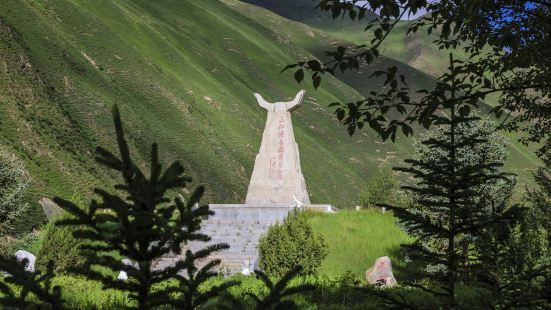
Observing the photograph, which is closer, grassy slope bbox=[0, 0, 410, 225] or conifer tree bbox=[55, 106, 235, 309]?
conifer tree bbox=[55, 106, 235, 309]

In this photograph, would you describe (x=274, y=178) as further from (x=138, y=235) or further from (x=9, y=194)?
(x=138, y=235)

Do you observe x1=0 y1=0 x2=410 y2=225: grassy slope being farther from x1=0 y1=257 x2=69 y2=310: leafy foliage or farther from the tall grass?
x1=0 y1=257 x2=69 y2=310: leafy foliage

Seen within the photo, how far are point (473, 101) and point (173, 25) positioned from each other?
365 ft

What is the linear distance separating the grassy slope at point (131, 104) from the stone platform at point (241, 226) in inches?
431

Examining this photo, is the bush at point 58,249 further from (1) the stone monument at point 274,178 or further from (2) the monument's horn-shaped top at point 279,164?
(2) the monument's horn-shaped top at point 279,164

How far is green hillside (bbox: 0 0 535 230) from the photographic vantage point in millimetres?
42656

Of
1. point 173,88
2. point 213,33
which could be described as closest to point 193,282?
point 173,88

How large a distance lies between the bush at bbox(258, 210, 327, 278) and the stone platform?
17.3 feet

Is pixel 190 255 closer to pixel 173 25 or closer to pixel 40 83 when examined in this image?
pixel 40 83

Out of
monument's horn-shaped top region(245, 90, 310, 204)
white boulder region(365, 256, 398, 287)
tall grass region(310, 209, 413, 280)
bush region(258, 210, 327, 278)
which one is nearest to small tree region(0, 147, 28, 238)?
bush region(258, 210, 327, 278)

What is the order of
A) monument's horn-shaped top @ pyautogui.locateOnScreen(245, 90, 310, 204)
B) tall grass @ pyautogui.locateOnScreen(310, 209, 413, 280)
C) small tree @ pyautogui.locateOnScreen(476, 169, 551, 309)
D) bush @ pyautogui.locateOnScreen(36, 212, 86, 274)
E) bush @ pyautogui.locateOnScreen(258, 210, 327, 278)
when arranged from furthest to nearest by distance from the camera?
monument's horn-shaped top @ pyautogui.locateOnScreen(245, 90, 310, 204), tall grass @ pyautogui.locateOnScreen(310, 209, 413, 280), bush @ pyautogui.locateOnScreen(258, 210, 327, 278), bush @ pyautogui.locateOnScreen(36, 212, 86, 274), small tree @ pyautogui.locateOnScreen(476, 169, 551, 309)

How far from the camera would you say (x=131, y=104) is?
60844 millimetres

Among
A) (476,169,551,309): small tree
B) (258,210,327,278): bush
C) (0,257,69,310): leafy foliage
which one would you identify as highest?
(0,257,69,310): leafy foliage

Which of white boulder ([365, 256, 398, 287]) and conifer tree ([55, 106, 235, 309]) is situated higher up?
conifer tree ([55, 106, 235, 309])
